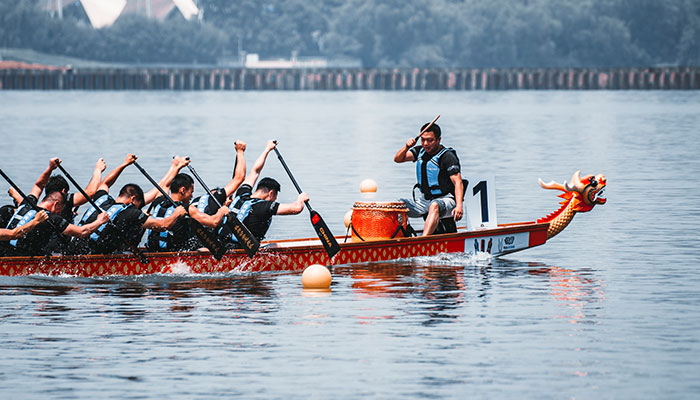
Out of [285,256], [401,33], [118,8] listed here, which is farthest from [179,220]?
[118,8]

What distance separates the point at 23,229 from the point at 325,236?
439cm

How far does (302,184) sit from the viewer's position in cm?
3828

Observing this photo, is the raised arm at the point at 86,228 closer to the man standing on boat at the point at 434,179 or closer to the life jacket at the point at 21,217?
the life jacket at the point at 21,217

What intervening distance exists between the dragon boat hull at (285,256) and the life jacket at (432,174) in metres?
0.71

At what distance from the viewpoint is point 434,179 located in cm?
2212

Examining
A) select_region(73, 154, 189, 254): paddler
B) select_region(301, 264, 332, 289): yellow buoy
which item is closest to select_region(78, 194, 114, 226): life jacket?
select_region(73, 154, 189, 254): paddler

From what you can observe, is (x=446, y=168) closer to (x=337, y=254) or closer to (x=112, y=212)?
(x=337, y=254)

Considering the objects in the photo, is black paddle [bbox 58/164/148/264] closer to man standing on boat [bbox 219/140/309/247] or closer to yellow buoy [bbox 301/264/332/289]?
man standing on boat [bbox 219/140/309/247]

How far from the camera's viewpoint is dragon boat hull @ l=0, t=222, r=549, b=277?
1984 centimetres

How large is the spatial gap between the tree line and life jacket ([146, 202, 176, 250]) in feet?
450

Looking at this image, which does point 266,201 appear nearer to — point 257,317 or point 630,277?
point 257,317

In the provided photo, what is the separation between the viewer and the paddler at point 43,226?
62.7 ft

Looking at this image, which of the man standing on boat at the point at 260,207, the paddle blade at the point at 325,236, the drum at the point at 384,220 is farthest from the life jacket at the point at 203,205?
the drum at the point at 384,220

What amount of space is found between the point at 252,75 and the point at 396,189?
10096 centimetres
